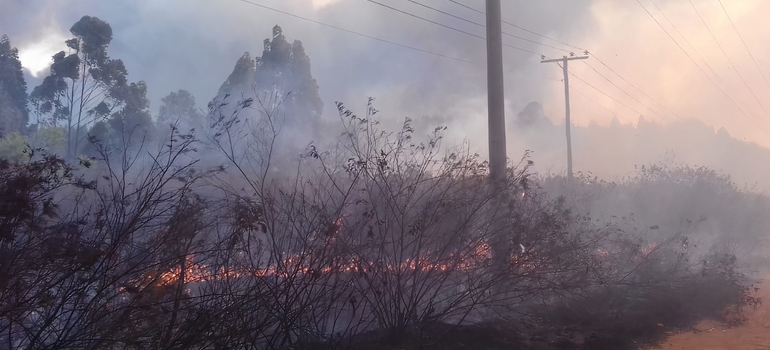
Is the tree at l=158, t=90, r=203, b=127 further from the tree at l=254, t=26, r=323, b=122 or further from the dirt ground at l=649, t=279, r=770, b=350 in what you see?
the dirt ground at l=649, t=279, r=770, b=350

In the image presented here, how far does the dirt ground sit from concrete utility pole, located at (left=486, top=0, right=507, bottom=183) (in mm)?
4152

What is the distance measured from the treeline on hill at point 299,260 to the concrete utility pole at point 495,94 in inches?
14.5

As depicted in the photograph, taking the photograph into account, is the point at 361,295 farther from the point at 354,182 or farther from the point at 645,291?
the point at 645,291

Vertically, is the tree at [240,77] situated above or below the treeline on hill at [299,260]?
above

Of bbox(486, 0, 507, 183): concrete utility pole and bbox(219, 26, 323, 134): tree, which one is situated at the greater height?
bbox(219, 26, 323, 134): tree

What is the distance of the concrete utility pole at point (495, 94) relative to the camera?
454 inches

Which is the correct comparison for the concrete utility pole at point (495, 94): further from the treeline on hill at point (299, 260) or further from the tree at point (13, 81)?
the tree at point (13, 81)

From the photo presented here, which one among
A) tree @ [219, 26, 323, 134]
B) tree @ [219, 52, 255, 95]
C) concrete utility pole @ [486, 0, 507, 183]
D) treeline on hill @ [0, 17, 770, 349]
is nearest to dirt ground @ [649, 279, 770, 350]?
treeline on hill @ [0, 17, 770, 349]

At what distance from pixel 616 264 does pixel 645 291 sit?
991 millimetres

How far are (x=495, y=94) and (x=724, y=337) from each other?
617 centimetres

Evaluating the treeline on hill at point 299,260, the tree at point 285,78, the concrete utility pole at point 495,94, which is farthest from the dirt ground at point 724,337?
the tree at point 285,78

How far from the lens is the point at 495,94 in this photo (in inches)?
479

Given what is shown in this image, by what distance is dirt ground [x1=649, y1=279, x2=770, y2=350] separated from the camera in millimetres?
10758

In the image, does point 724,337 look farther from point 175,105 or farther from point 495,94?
point 175,105
